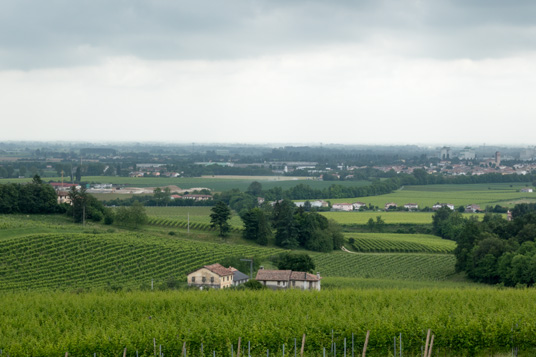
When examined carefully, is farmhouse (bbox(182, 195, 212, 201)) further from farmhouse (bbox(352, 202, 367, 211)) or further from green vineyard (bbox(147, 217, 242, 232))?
green vineyard (bbox(147, 217, 242, 232))

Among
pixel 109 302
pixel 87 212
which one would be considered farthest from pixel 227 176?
pixel 109 302

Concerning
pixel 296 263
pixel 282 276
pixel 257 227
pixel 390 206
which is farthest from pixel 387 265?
pixel 390 206

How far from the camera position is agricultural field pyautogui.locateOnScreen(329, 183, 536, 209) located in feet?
334

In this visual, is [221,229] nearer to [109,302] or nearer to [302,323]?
[109,302]

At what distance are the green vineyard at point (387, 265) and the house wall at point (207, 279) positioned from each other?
37.0ft

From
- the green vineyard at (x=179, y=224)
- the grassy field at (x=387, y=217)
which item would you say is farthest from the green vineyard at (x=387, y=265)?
the grassy field at (x=387, y=217)

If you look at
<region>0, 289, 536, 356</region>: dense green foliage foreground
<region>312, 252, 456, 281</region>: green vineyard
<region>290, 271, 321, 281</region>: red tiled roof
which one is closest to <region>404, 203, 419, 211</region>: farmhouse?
<region>312, 252, 456, 281</region>: green vineyard

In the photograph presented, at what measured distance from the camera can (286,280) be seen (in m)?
38.6

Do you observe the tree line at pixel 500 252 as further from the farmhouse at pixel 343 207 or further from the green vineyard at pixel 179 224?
the farmhouse at pixel 343 207

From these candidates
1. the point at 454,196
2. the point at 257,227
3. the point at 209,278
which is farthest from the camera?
the point at 454,196

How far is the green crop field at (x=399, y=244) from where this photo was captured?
61.1 m

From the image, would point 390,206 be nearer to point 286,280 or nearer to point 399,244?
point 399,244

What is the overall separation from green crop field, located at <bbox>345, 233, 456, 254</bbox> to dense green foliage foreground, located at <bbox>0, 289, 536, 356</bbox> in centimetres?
2976

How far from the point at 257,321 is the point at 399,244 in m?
39.9
